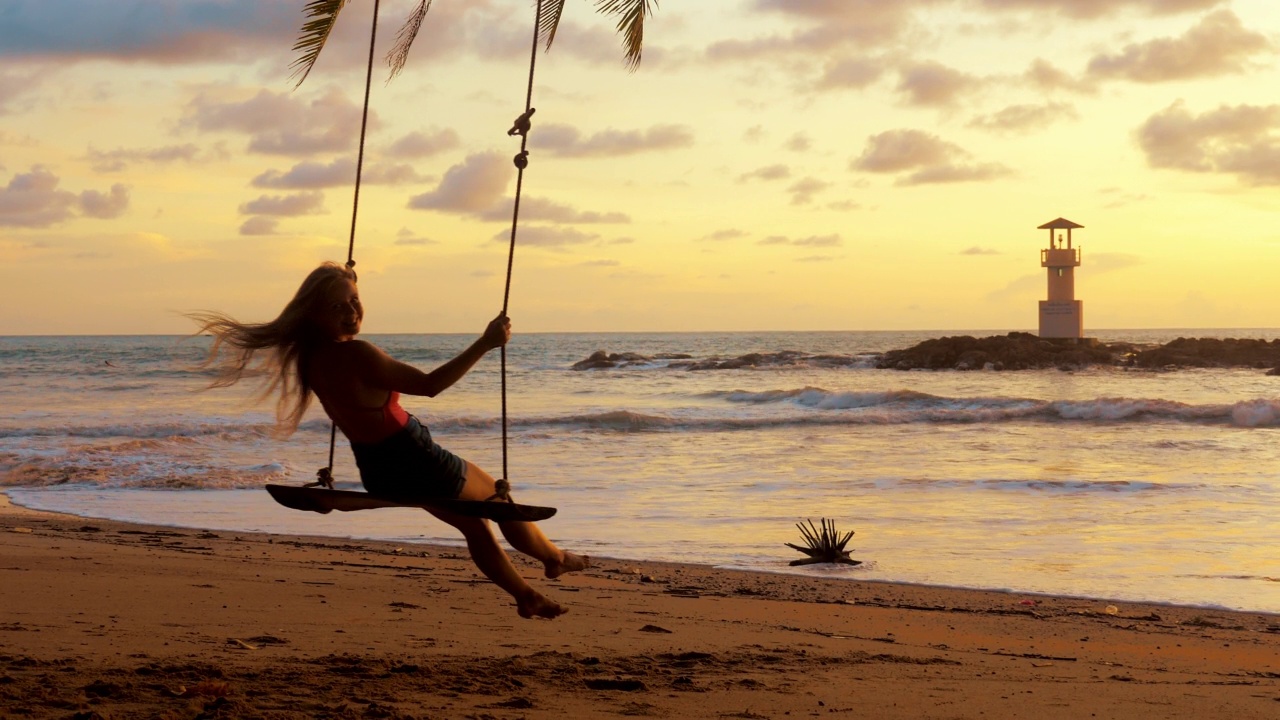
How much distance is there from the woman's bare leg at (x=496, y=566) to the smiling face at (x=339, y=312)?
79cm

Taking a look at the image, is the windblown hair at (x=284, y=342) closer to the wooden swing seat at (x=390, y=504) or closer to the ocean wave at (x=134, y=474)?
the wooden swing seat at (x=390, y=504)

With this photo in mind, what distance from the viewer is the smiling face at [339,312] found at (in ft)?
15.0

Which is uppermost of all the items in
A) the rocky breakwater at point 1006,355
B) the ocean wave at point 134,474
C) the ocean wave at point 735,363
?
the rocky breakwater at point 1006,355

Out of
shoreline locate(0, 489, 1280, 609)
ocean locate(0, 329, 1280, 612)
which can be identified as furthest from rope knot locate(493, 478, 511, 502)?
shoreline locate(0, 489, 1280, 609)

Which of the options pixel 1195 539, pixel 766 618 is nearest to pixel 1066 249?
pixel 1195 539

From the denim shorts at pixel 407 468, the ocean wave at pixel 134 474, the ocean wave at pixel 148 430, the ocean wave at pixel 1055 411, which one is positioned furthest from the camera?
the ocean wave at pixel 1055 411

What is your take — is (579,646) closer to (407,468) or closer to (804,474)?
(407,468)

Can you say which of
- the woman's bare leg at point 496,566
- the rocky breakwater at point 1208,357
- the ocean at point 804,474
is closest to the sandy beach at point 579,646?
the woman's bare leg at point 496,566

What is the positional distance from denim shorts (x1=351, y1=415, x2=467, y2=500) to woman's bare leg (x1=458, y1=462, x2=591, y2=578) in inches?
4.7

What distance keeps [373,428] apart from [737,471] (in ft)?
42.1

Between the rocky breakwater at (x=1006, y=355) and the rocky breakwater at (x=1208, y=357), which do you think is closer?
Result: the rocky breakwater at (x=1006, y=355)

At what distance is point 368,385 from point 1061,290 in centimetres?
4827

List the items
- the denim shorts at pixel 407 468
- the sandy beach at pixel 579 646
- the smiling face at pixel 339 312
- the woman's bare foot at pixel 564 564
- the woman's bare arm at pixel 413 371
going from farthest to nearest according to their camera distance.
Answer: the woman's bare foot at pixel 564 564, the sandy beach at pixel 579 646, the smiling face at pixel 339 312, the denim shorts at pixel 407 468, the woman's bare arm at pixel 413 371

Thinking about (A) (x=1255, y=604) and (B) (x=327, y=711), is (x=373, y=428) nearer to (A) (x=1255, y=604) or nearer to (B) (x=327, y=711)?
(B) (x=327, y=711)
